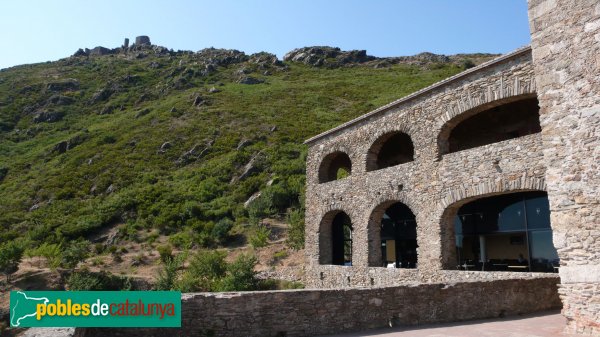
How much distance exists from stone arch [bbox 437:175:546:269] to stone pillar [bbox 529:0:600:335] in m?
3.07

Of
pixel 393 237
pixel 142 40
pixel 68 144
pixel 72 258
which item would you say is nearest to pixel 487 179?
pixel 393 237

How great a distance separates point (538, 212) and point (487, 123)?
416cm

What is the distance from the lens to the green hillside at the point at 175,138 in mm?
37688

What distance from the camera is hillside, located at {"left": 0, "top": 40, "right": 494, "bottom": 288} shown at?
36812 mm

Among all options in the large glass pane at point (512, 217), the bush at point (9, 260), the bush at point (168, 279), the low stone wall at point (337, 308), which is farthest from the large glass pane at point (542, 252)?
the bush at point (9, 260)

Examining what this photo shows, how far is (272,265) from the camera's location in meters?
28.4

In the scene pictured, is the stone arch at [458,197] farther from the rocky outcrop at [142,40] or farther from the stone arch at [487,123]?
the rocky outcrop at [142,40]

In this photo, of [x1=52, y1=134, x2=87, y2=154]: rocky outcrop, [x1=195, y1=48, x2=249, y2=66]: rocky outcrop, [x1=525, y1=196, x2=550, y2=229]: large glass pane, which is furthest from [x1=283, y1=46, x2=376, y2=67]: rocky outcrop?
[x1=525, y1=196, x2=550, y2=229]: large glass pane

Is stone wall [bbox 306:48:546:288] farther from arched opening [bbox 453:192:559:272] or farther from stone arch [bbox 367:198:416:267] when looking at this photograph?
arched opening [bbox 453:192:559:272]

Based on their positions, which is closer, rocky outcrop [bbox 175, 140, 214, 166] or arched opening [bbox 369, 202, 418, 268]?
arched opening [bbox 369, 202, 418, 268]

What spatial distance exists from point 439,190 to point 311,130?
122 ft

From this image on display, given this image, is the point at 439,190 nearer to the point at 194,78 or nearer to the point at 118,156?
the point at 118,156

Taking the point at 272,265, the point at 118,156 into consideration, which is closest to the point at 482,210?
the point at 272,265

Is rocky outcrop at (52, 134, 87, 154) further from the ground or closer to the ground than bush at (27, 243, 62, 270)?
further from the ground
